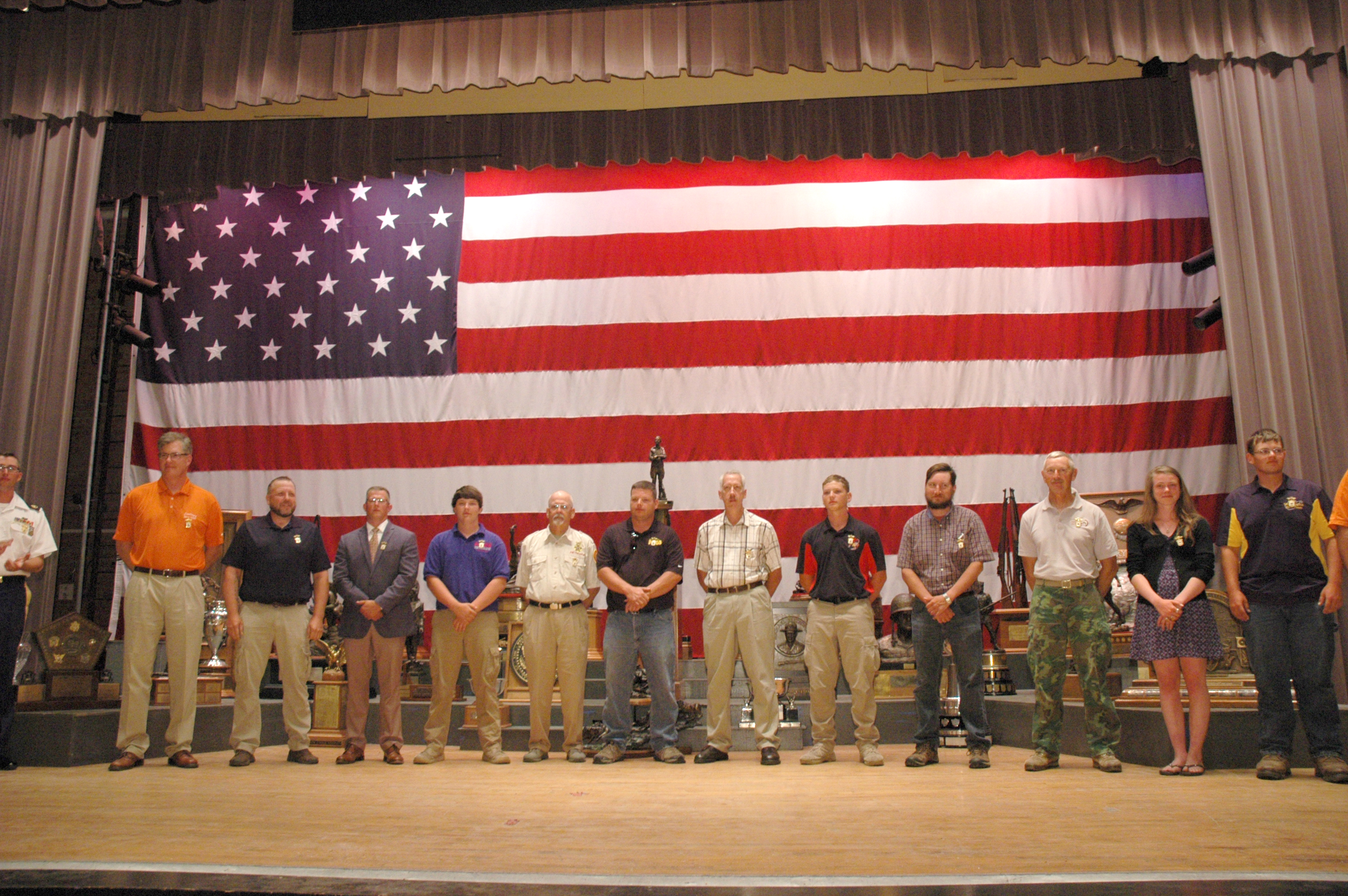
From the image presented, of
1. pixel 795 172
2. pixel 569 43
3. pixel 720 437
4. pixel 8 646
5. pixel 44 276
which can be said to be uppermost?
pixel 569 43

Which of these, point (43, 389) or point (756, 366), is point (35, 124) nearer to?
point (43, 389)

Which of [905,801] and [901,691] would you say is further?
[901,691]

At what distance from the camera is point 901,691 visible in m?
5.66

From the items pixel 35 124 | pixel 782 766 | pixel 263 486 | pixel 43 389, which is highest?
pixel 35 124

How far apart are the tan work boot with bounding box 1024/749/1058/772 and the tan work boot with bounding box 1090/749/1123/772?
16 centimetres

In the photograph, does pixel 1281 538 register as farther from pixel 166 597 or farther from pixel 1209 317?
pixel 166 597

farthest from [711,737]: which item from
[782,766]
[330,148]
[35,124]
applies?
[35,124]

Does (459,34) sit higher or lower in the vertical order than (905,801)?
higher

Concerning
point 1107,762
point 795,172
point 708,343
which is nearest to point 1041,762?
point 1107,762

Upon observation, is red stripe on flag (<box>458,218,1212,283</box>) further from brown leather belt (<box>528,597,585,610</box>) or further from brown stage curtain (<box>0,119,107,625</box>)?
brown leather belt (<box>528,597,585,610</box>)

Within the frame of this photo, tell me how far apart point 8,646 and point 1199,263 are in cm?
702

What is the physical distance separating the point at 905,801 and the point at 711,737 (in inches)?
61.0

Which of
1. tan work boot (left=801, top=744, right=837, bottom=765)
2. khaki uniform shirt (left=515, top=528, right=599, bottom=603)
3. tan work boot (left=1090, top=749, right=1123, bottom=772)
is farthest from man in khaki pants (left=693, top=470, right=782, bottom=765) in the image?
tan work boot (left=1090, top=749, right=1123, bottom=772)

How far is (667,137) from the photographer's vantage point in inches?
268
